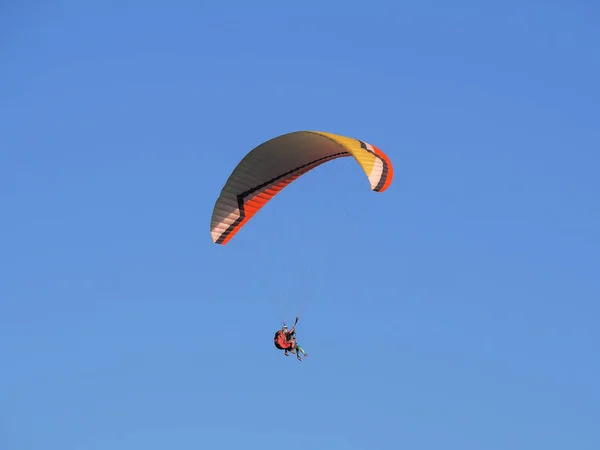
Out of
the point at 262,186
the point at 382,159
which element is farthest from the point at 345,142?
the point at 262,186

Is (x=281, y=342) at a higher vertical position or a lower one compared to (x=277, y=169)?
lower

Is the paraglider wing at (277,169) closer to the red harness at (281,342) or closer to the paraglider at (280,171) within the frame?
the paraglider at (280,171)

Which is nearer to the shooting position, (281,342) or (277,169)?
(281,342)

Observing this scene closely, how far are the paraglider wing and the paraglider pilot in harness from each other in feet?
15.0

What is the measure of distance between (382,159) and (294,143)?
3142 millimetres

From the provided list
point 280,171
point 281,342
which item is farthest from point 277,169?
point 281,342

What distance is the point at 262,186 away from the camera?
53.0m

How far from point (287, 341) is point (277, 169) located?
582 centimetres

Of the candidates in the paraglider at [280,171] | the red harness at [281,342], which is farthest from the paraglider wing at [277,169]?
the red harness at [281,342]

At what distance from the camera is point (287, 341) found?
5069 cm

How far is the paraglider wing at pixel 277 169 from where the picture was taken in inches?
1924

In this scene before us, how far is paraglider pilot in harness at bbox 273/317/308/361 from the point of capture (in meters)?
50.4

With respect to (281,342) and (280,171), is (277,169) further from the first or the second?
(281,342)

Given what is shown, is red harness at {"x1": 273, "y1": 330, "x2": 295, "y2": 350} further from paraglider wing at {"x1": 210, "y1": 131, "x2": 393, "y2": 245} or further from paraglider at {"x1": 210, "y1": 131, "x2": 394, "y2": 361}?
paraglider wing at {"x1": 210, "y1": 131, "x2": 393, "y2": 245}
